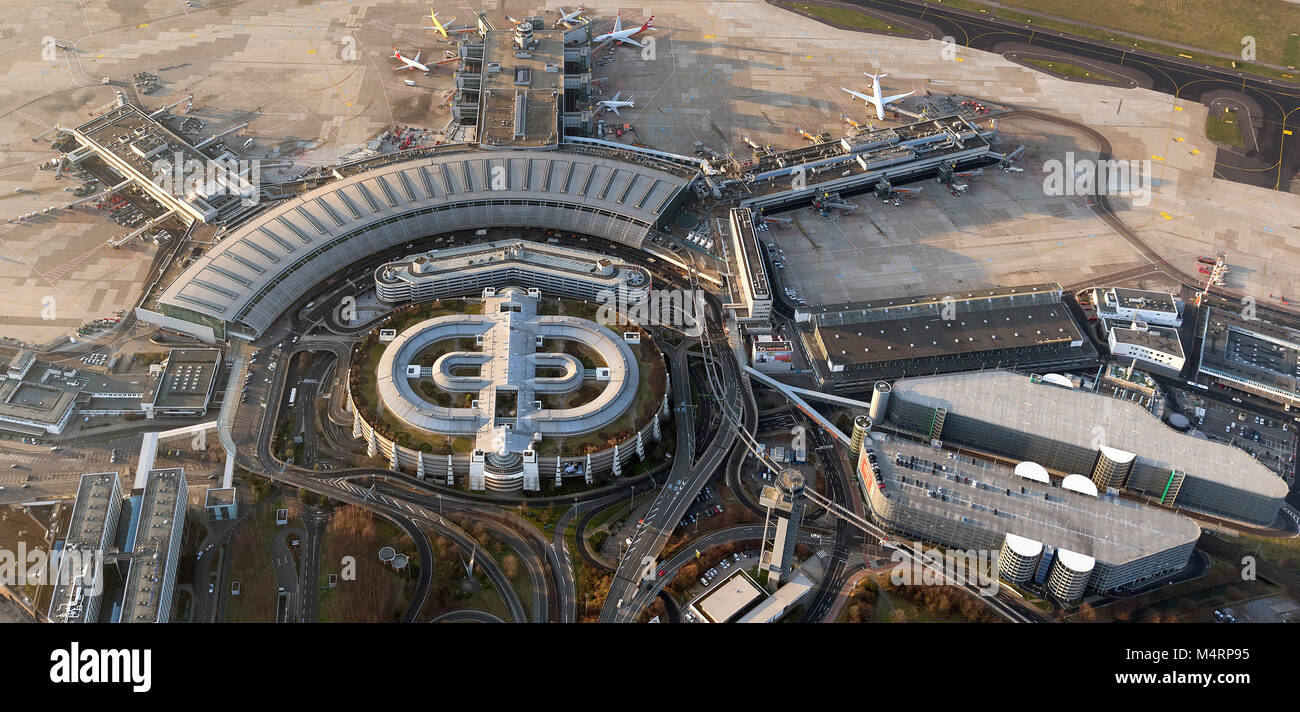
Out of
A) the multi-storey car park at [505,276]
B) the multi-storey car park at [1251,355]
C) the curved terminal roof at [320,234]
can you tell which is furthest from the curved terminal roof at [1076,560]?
the curved terminal roof at [320,234]

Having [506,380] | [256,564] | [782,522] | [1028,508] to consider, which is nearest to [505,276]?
[506,380]

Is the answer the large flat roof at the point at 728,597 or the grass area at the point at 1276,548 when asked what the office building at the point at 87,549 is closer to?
the large flat roof at the point at 728,597

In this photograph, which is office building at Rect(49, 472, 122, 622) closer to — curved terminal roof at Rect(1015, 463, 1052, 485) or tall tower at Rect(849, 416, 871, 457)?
tall tower at Rect(849, 416, 871, 457)

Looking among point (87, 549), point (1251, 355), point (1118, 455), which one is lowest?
point (87, 549)

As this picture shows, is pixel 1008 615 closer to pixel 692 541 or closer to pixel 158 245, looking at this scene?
pixel 692 541

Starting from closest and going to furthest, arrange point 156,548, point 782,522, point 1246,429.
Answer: point 156,548 → point 782,522 → point 1246,429

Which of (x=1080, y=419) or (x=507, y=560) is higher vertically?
(x=1080, y=419)

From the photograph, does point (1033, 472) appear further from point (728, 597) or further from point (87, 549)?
point (87, 549)
